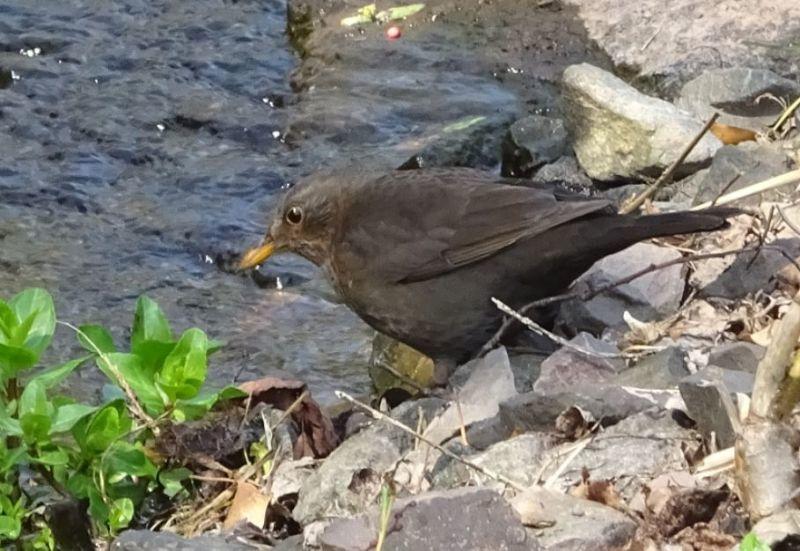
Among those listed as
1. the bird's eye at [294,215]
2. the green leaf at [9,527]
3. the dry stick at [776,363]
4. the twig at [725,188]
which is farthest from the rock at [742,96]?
the green leaf at [9,527]

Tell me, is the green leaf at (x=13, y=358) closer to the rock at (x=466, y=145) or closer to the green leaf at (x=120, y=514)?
the green leaf at (x=120, y=514)

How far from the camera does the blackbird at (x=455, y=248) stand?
16.2ft

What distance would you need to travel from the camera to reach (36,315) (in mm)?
3736

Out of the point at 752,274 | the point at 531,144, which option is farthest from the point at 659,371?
the point at 531,144

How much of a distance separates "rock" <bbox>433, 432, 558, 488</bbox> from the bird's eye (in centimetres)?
215

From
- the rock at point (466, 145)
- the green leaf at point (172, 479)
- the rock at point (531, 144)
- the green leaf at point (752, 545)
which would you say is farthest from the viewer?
the rock at point (466, 145)

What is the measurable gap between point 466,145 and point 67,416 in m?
3.66

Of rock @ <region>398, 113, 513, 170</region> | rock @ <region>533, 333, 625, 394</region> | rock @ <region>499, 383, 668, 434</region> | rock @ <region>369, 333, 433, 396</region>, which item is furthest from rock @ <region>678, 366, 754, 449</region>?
rock @ <region>398, 113, 513, 170</region>

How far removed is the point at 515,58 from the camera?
775 cm

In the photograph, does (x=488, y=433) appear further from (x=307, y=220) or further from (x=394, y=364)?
(x=307, y=220)

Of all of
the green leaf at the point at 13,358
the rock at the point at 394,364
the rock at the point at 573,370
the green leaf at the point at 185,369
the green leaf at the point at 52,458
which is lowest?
the rock at the point at 394,364

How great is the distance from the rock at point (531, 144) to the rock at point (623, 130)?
0.24 metres

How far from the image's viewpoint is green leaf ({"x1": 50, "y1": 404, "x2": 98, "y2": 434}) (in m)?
3.62

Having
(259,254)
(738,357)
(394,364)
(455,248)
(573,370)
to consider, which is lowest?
(394,364)
